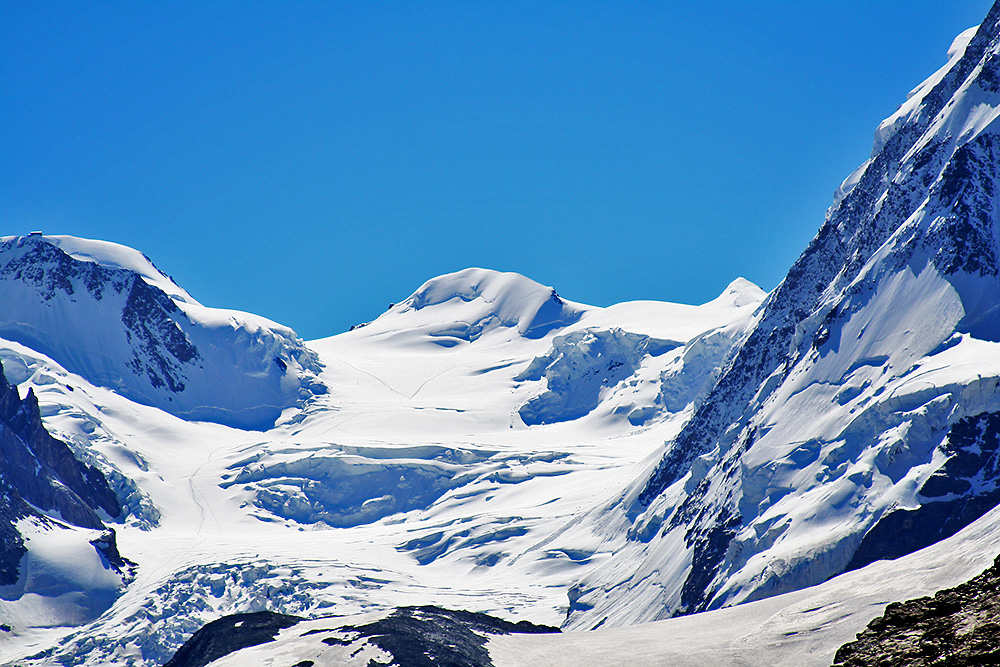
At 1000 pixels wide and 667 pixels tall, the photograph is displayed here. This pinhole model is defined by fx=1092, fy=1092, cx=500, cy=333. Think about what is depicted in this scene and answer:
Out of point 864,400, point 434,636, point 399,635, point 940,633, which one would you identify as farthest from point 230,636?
point 864,400

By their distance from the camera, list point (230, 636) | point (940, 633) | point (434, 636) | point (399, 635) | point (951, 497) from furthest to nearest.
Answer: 1. point (951, 497)
2. point (230, 636)
3. point (434, 636)
4. point (399, 635)
5. point (940, 633)

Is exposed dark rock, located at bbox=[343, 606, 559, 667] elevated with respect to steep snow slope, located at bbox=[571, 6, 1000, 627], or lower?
lower

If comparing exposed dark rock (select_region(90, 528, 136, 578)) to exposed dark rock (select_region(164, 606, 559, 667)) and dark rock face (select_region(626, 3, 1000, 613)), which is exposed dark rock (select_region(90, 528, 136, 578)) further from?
exposed dark rock (select_region(164, 606, 559, 667))

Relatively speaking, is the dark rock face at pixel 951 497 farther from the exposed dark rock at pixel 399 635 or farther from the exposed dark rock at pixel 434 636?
the exposed dark rock at pixel 434 636

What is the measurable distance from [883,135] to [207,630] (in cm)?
12047

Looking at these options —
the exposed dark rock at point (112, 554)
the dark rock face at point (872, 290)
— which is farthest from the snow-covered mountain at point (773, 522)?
the exposed dark rock at point (112, 554)

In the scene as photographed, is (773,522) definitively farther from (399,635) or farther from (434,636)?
(399,635)

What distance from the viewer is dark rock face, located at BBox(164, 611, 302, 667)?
70.6 m

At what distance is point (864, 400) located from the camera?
362 feet

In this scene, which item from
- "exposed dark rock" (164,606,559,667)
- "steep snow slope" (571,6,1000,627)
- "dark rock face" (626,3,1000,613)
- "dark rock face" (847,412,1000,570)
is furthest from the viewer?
"steep snow slope" (571,6,1000,627)

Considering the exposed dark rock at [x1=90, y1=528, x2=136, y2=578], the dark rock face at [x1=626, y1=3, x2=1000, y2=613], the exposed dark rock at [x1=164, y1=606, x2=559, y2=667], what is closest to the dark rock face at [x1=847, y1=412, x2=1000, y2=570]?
the dark rock face at [x1=626, y1=3, x2=1000, y2=613]

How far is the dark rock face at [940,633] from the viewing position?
82.7 feet

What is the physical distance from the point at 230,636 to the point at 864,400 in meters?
67.7

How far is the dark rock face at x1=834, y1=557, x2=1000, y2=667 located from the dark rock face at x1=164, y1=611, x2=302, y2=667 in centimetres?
4928
